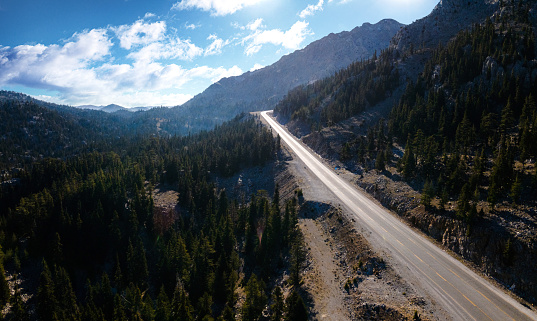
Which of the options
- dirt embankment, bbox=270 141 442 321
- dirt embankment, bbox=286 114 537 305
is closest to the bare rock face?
dirt embankment, bbox=286 114 537 305

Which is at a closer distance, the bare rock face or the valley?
the valley

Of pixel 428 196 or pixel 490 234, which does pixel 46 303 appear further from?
pixel 490 234

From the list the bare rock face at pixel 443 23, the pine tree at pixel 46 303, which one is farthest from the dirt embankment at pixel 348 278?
the bare rock face at pixel 443 23

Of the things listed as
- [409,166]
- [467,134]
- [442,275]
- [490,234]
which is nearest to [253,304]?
[442,275]

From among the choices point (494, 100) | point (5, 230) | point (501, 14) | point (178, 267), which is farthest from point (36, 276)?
point (501, 14)

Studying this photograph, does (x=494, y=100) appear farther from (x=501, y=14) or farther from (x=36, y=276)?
(x=36, y=276)

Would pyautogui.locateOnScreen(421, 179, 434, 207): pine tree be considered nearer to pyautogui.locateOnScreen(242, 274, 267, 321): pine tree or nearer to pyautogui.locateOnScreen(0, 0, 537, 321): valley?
pyautogui.locateOnScreen(0, 0, 537, 321): valley
